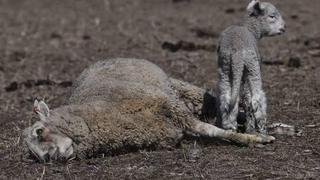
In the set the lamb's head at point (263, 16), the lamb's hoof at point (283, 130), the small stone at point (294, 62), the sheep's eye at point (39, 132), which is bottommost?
the lamb's hoof at point (283, 130)

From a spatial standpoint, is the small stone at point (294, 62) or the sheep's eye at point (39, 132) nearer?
the sheep's eye at point (39, 132)

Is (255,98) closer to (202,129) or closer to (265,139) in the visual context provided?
(265,139)

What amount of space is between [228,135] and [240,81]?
1.63ft

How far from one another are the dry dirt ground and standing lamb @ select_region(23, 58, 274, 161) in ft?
0.42

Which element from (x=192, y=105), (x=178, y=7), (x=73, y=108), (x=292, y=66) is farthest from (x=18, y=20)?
(x=73, y=108)

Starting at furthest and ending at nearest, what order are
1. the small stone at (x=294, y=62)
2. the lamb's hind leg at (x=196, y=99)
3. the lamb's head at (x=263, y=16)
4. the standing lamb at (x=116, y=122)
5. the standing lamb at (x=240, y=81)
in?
the small stone at (x=294, y=62), the lamb's hind leg at (x=196, y=99), the lamb's head at (x=263, y=16), the standing lamb at (x=240, y=81), the standing lamb at (x=116, y=122)

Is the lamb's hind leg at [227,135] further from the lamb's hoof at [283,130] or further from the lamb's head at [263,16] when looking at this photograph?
the lamb's head at [263,16]

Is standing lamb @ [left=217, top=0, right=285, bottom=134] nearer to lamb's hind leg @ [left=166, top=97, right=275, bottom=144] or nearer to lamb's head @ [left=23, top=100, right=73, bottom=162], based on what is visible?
lamb's hind leg @ [left=166, top=97, right=275, bottom=144]

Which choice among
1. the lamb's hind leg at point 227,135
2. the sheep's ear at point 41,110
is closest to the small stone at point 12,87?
the lamb's hind leg at point 227,135

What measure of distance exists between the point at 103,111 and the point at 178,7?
11.7m

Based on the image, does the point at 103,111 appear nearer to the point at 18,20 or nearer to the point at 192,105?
the point at 192,105

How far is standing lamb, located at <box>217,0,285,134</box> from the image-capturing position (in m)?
6.74

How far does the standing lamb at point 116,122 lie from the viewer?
6.10 m

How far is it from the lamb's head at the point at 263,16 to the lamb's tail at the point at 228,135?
1.10 metres
